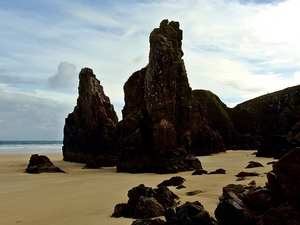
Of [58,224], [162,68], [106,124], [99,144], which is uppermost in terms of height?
[162,68]

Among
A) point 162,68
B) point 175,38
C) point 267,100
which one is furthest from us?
point 267,100

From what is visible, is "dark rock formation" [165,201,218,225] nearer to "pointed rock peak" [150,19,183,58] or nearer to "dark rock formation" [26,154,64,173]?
"dark rock formation" [26,154,64,173]

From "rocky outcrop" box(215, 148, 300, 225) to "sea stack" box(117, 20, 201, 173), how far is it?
45.0 ft

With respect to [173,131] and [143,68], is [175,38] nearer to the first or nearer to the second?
[143,68]

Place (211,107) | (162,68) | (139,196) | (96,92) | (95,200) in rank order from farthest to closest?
1. (211,107)
2. (96,92)
3. (162,68)
4. (95,200)
5. (139,196)

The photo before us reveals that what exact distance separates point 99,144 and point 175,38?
14619 millimetres

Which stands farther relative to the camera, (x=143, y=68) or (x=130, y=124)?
(x=143, y=68)

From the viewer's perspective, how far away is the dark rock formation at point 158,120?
21266 mm

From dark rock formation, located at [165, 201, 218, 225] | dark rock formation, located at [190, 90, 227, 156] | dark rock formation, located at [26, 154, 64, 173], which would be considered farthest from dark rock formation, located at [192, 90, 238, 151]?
dark rock formation, located at [165, 201, 218, 225]

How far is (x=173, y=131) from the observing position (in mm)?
22141

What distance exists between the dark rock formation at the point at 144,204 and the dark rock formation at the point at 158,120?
11.0m

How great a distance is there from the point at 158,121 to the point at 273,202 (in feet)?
53.6

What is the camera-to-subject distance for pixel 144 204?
8.23m

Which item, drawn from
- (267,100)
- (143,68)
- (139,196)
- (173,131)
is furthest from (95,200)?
(267,100)
